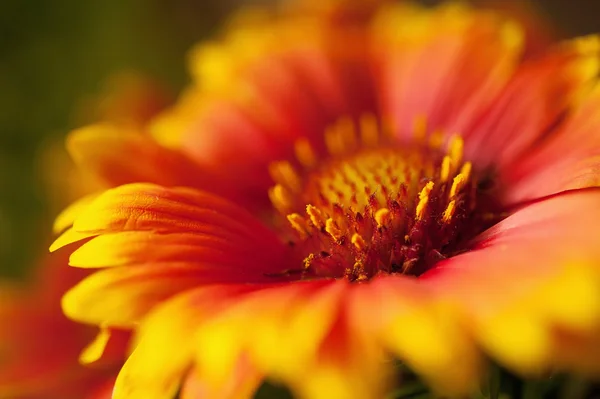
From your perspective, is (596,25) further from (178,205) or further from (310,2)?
(178,205)

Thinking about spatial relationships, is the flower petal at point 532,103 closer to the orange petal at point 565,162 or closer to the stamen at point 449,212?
the orange petal at point 565,162

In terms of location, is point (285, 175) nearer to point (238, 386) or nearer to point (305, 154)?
point (305, 154)

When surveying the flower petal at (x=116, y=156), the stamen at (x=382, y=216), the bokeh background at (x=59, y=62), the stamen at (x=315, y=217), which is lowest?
the stamen at (x=382, y=216)

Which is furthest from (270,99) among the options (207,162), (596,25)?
(596,25)

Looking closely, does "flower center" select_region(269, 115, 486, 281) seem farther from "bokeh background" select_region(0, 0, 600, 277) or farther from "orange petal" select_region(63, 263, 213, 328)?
"bokeh background" select_region(0, 0, 600, 277)

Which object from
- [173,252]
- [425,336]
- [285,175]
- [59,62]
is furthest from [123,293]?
[59,62]

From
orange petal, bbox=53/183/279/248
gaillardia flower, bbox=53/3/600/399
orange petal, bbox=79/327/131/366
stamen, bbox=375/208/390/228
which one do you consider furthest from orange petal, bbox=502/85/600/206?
orange petal, bbox=79/327/131/366

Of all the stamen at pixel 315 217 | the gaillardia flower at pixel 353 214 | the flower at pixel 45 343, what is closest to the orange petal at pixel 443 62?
the gaillardia flower at pixel 353 214
